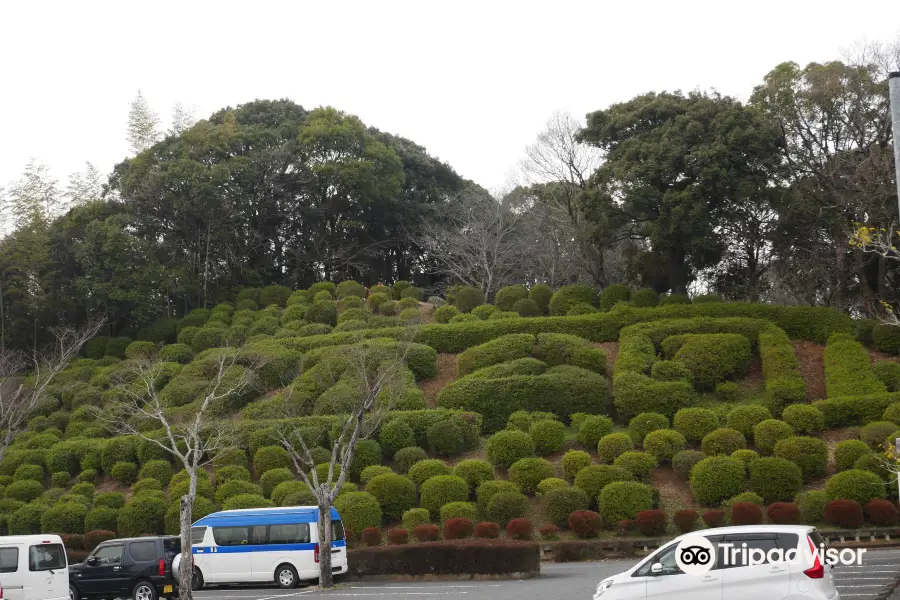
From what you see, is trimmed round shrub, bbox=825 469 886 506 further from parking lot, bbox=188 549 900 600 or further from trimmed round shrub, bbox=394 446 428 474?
trimmed round shrub, bbox=394 446 428 474

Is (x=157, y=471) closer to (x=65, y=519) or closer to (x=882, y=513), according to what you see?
(x=65, y=519)

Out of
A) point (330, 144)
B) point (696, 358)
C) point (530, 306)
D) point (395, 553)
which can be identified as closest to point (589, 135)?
point (530, 306)

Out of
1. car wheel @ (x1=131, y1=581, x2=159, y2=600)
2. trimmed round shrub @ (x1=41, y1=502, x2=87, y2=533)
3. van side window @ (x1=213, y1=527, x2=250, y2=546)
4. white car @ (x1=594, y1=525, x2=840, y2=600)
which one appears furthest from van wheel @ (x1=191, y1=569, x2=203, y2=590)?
white car @ (x1=594, y1=525, x2=840, y2=600)

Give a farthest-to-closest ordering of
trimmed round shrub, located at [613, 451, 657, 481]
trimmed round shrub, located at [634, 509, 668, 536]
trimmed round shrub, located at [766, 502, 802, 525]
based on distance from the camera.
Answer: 1. trimmed round shrub, located at [613, 451, 657, 481]
2. trimmed round shrub, located at [634, 509, 668, 536]
3. trimmed round shrub, located at [766, 502, 802, 525]

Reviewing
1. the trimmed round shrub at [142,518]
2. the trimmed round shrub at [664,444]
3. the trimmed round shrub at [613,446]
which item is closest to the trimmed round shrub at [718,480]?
the trimmed round shrub at [664,444]

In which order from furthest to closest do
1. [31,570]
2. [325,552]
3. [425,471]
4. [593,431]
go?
1. [593,431]
2. [425,471]
3. [325,552]
4. [31,570]

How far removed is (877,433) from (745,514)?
5.38 m

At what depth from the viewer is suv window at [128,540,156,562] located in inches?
715

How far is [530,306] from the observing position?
37.8m

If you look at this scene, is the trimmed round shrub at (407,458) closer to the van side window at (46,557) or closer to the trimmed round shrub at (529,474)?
the trimmed round shrub at (529,474)

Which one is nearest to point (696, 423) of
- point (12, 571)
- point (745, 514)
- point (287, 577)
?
point (745, 514)

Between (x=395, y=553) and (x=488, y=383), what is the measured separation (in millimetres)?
10807

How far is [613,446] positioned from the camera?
87.4 feet

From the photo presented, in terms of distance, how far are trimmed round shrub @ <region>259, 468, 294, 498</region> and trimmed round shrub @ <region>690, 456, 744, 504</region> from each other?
12.1 metres
